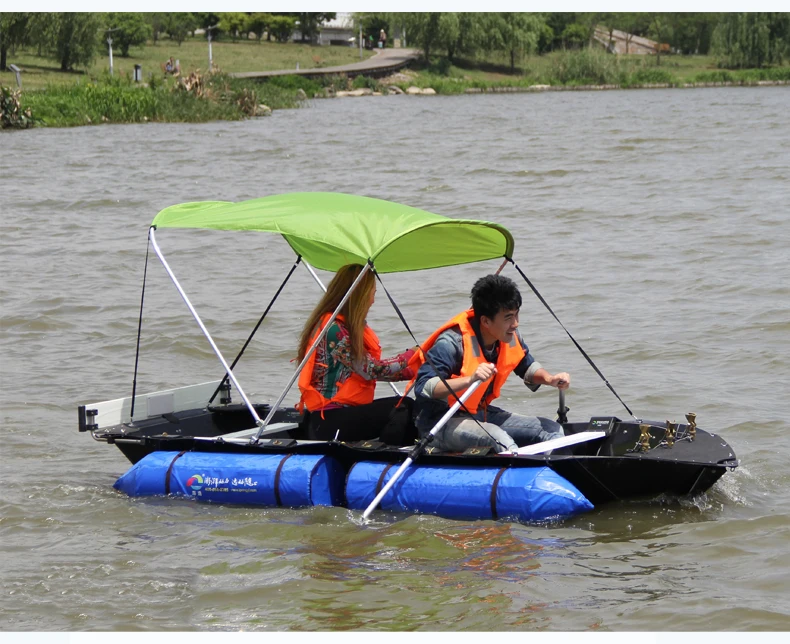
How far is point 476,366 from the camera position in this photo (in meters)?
6.43

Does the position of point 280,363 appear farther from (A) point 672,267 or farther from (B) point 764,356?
(A) point 672,267

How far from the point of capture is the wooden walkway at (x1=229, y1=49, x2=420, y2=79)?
216ft

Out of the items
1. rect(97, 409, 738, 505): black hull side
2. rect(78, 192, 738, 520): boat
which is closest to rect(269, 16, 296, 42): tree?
rect(78, 192, 738, 520): boat

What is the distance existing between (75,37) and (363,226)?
5013cm

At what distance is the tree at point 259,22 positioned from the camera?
86.6 m

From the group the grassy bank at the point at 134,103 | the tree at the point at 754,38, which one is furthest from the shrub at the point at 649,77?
the grassy bank at the point at 134,103

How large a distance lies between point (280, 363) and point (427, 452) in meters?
4.35

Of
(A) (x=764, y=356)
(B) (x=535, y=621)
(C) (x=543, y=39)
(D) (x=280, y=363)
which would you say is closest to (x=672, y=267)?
(A) (x=764, y=356)

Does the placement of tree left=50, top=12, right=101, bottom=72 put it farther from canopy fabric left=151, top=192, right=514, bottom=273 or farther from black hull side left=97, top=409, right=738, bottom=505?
black hull side left=97, top=409, right=738, bottom=505

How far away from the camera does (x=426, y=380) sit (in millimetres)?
6422

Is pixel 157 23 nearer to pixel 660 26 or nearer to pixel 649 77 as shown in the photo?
pixel 649 77

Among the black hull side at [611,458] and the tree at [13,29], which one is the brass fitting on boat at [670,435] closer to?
the black hull side at [611,458]

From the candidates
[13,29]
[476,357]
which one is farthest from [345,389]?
[13,29]

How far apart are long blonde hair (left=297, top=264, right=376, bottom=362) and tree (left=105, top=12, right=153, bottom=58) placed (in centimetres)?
6450
